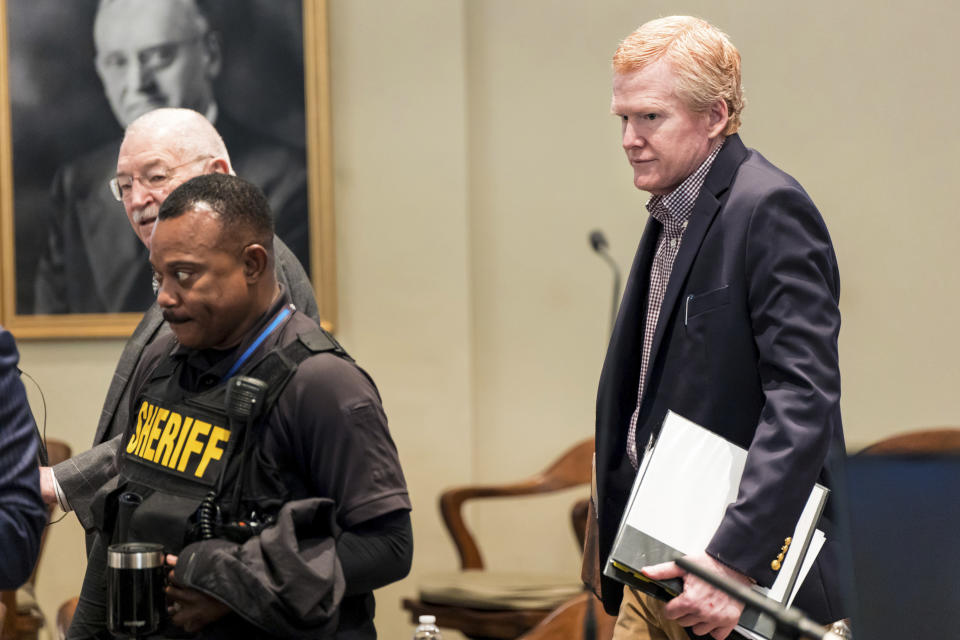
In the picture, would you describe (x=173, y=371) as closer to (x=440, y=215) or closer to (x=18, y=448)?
(x=18, y=448)

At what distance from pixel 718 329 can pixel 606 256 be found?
8.28 feet

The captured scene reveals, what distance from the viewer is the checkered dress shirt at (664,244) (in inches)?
82.9

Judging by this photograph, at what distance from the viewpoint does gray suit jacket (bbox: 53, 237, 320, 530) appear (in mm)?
2244

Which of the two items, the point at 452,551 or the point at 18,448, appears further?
the point at 452,551

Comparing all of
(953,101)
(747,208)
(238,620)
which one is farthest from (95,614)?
(953,101)

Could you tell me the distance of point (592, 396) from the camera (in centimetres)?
457

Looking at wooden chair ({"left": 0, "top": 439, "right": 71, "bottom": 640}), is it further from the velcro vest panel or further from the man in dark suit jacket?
the man in dark suit jacket

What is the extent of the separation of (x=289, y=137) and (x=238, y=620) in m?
2.82

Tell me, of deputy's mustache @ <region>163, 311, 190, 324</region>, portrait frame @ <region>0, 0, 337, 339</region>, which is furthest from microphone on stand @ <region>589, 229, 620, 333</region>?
deputy's mustache @ <region>163, 311, 190, 324</region>

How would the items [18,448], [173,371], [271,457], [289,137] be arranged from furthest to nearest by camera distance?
[289,137] → [173,371] → [271,457] → [18,448]

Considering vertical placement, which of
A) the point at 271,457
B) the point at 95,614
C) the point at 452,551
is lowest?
the point at 452,551

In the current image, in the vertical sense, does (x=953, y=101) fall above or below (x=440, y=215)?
above

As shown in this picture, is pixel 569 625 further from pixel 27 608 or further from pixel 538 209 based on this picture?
pixel 538 209

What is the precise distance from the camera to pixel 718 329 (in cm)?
198
